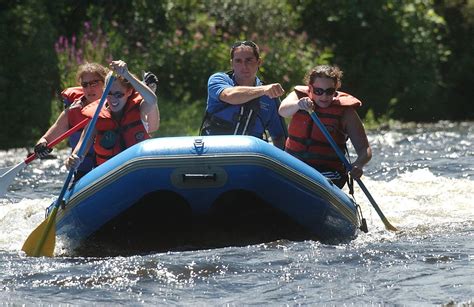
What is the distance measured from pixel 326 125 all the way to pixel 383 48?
32.6ft

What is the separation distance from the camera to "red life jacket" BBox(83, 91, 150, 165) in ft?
21.5

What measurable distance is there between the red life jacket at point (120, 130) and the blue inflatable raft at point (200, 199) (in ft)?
1.34

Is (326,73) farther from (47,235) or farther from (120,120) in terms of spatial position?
(47,235)

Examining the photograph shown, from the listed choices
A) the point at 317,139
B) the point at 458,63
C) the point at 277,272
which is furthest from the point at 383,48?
the point at 277,272

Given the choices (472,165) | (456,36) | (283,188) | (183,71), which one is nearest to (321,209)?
(283,188)

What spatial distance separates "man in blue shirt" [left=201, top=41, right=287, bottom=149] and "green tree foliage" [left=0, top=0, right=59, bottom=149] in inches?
257

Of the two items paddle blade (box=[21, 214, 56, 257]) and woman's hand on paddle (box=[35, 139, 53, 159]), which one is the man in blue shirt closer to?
woman's hand on paddle (box=[35, 139, 53, 159])

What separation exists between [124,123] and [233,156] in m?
0.98

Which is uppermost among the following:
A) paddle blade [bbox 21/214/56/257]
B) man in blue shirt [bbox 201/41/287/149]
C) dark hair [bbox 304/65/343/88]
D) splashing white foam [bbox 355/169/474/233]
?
dark hair [bbox 304/65/343/88]

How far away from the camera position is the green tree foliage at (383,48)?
16.4 meters

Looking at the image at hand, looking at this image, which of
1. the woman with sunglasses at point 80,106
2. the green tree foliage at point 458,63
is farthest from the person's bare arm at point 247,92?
the green tree foliage at point 458,63

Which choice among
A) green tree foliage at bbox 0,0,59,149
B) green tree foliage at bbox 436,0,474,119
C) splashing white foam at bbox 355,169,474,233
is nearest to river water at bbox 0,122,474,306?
splashing white foam at bbox 355,169,474,233

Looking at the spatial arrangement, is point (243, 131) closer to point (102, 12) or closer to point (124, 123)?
point (124, 123)

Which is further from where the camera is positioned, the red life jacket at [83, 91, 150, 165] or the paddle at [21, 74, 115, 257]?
the red life jacket at [83, 91, 150, 165]
